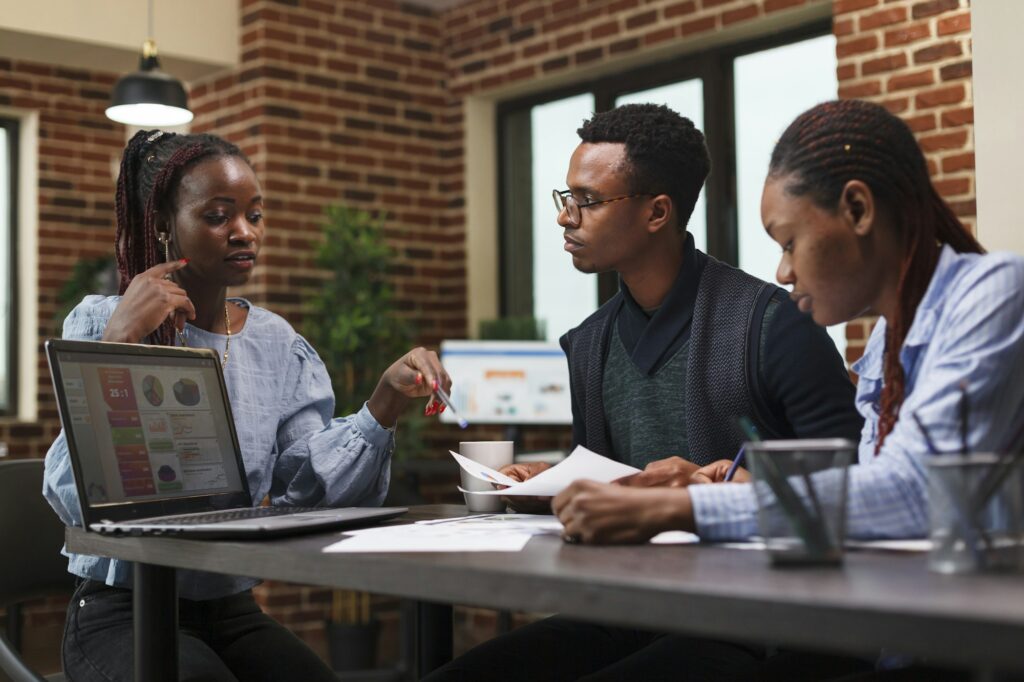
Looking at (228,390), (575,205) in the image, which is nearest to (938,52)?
(575,205)

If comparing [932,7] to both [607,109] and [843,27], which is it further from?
[607,109]

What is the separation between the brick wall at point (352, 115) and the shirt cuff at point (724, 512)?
138 inches

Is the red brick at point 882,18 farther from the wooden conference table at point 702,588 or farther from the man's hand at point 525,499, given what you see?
the wooden conference table at point 702,588

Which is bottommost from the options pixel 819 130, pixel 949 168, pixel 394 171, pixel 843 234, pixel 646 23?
pixel 843 234

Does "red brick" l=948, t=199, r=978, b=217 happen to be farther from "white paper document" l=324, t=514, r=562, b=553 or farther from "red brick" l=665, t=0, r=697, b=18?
"white paper document" l=324, t=514, r=562, b=553

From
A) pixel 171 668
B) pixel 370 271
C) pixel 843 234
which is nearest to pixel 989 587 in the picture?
pixel 843 234

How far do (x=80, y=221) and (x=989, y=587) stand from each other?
560 centimetres

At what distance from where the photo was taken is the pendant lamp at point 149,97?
13.1ft

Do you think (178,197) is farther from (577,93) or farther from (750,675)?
(577,93)

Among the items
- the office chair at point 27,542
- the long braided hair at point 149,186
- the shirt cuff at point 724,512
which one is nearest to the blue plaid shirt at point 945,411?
the shirt cuff at point 724,512

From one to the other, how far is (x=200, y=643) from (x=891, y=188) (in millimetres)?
1142

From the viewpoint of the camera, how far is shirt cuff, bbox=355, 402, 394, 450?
1.90 meters

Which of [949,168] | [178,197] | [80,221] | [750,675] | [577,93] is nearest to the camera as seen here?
[750,675]

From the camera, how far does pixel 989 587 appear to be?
0.87m
